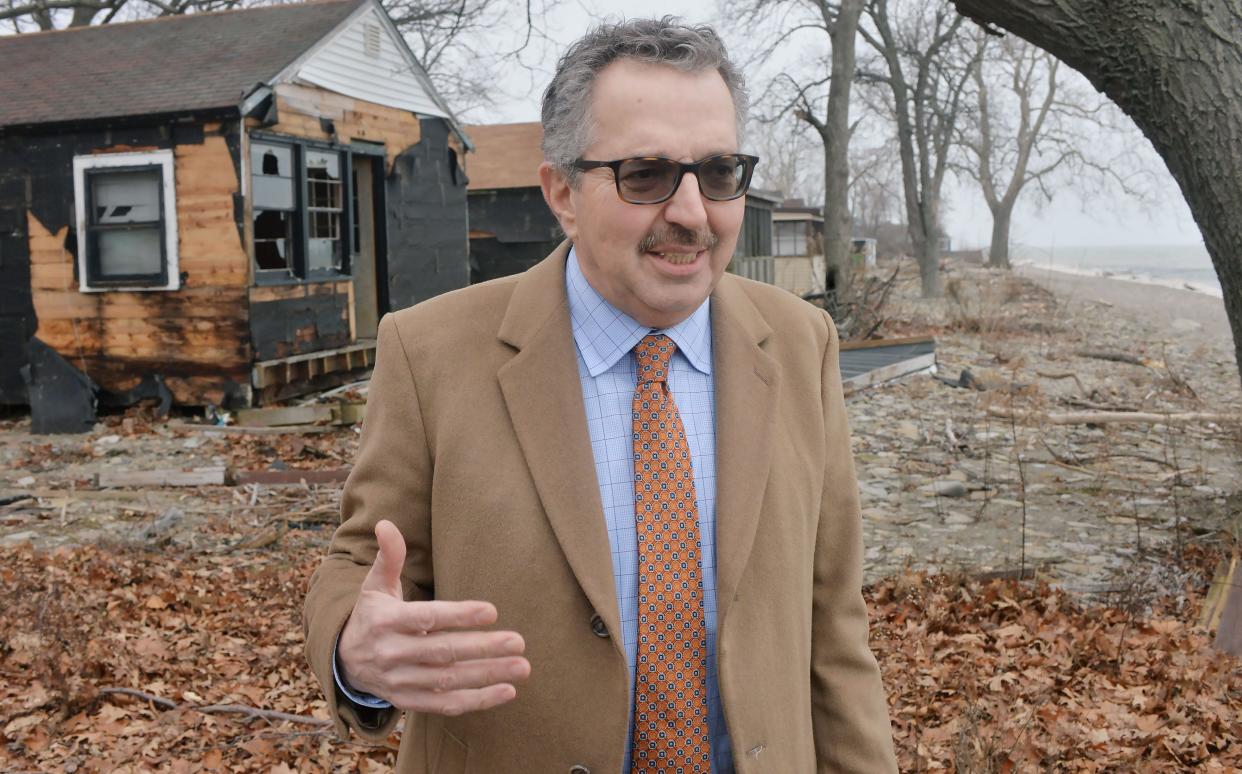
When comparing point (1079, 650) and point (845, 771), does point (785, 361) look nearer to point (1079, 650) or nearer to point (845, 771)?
point (845, 771)

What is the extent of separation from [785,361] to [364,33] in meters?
15.4

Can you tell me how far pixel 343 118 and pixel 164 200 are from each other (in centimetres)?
299

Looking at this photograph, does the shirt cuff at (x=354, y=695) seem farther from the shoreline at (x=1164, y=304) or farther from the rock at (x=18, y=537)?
the shoreline at (x=1164, y=304)

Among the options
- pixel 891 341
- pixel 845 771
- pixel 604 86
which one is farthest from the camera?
pixel 891 341

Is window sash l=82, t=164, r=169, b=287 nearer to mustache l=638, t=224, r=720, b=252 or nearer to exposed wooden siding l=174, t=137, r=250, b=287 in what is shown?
exposed wooden siding l=174, t=137, r=250, b=287

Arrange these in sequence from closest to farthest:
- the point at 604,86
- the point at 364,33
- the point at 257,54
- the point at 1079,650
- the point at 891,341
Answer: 1. the point at 604,86
2. the point at 1079,650
3. the point at 257,54
4. the point at 364,33
5. the point at 891,341

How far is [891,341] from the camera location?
18531mm

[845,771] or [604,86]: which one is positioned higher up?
[604,86]

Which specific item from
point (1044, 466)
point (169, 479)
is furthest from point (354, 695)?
point (169, 479)

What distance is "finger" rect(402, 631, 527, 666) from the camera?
177cm

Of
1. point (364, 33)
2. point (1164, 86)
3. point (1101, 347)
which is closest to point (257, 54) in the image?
point (364, 33)

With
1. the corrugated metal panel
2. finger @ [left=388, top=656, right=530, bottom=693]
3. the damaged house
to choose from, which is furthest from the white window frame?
finger @ [left=388, top=656, right=530, bottom=693]

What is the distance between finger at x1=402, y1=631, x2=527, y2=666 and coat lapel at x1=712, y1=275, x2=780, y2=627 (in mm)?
523

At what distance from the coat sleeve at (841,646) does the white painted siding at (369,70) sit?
1360 centimetres
